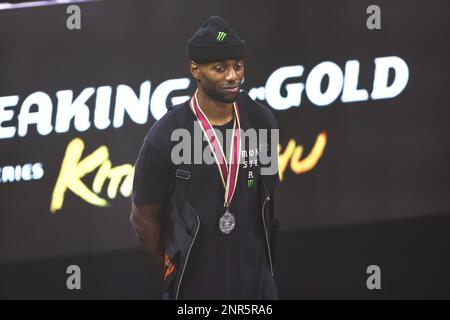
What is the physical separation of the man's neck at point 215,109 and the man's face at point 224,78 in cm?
5

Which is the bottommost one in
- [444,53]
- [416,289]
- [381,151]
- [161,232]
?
[416,289]

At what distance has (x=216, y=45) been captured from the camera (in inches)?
159

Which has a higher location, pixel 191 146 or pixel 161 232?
pixel 191 146

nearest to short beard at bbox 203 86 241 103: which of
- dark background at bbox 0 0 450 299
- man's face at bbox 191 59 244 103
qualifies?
man's face at bbox 191 59 244 103

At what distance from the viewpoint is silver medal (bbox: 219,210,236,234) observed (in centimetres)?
410

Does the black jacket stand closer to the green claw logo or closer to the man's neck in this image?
the man's neck

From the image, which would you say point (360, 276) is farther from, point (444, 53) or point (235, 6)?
point (235, 6)

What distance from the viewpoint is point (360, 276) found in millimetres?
6020

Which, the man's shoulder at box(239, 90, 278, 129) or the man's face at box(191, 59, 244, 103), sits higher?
the man's face at box(191, 59, 244, 103)

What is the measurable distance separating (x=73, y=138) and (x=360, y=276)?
2159mm

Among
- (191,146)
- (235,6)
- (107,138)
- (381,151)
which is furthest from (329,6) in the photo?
(191,146)

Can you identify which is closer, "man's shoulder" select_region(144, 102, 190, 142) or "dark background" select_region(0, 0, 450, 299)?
"man's shoulder" select_region(144, 102, 190, 142)

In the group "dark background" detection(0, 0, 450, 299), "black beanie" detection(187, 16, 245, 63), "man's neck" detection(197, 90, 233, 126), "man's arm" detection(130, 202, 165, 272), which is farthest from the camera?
"dark background" detection(0, 0, 450, 299)

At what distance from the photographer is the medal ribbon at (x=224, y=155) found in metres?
4.12
